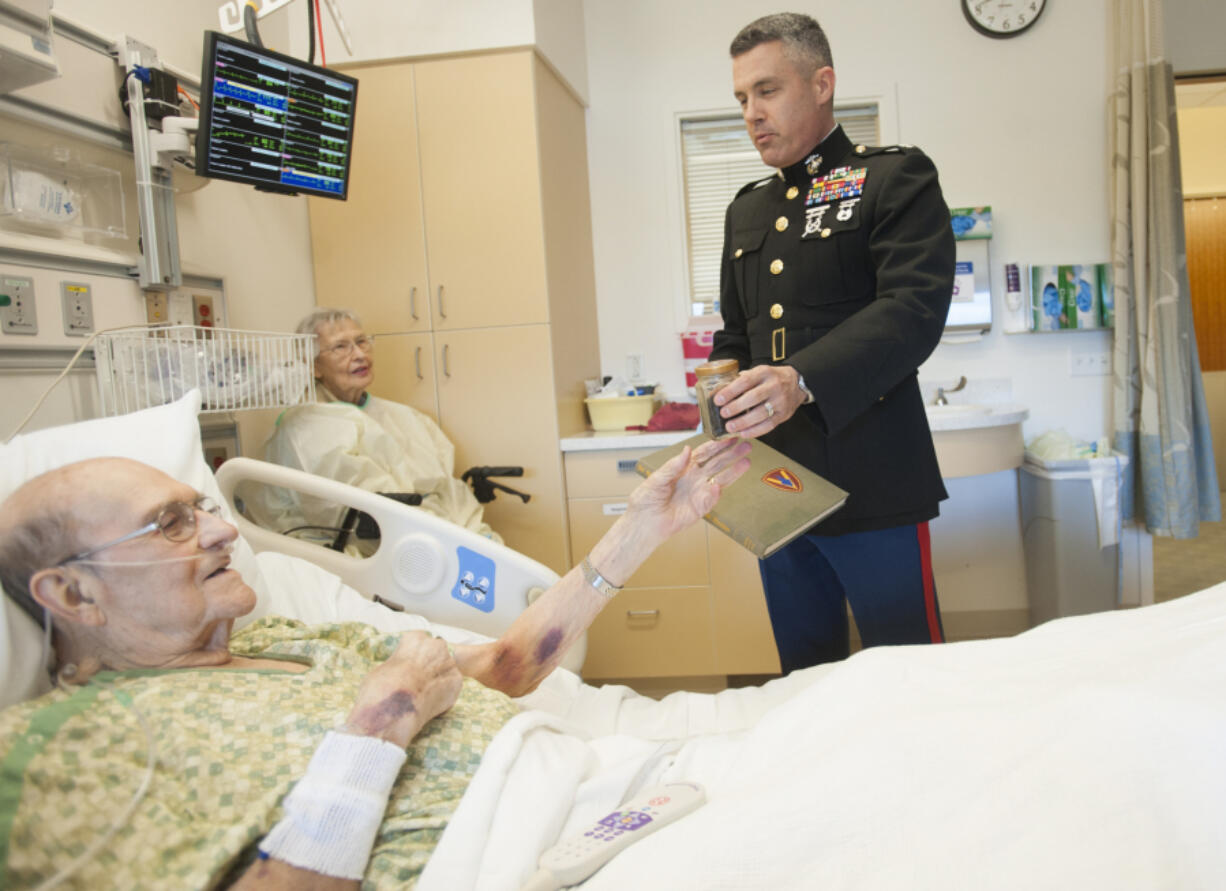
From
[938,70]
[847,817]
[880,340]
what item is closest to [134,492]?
[847,817]

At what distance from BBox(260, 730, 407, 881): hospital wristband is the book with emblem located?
0.63 metres

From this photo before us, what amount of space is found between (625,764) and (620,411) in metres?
2.06

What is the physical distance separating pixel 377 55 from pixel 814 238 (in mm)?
1911

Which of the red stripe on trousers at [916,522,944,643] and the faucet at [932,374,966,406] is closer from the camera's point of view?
the red stripe on trousers at [916,522,944,643]

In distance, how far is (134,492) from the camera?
42.7 inches

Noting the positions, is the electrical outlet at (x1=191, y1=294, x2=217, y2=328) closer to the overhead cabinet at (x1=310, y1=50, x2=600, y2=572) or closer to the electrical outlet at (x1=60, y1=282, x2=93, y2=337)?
the electrical outlet at (x1=60, y1=282, x2=93, y2=337)

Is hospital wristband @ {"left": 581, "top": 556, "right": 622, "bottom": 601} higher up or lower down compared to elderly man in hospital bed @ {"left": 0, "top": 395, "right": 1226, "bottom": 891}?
higher up

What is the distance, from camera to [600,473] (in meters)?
2.87

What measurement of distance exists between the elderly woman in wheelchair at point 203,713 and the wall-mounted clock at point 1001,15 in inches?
107

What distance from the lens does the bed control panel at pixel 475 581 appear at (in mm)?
1800

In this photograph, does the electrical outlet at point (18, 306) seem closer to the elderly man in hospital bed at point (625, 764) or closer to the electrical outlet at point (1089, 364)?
the elderly man in hospital bed at point (625, 764)

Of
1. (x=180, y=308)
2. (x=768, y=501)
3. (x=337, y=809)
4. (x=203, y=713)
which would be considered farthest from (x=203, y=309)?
(x=337, y=809)

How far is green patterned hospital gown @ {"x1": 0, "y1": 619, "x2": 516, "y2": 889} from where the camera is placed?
0.77 meters

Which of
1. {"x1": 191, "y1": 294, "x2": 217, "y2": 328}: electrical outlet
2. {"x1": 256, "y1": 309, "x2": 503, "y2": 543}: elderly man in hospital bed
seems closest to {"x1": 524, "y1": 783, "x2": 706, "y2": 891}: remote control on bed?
{"x1": 256, "y1": 309, "x2": 503, "y2": 543}: elderly man in hospital bed
